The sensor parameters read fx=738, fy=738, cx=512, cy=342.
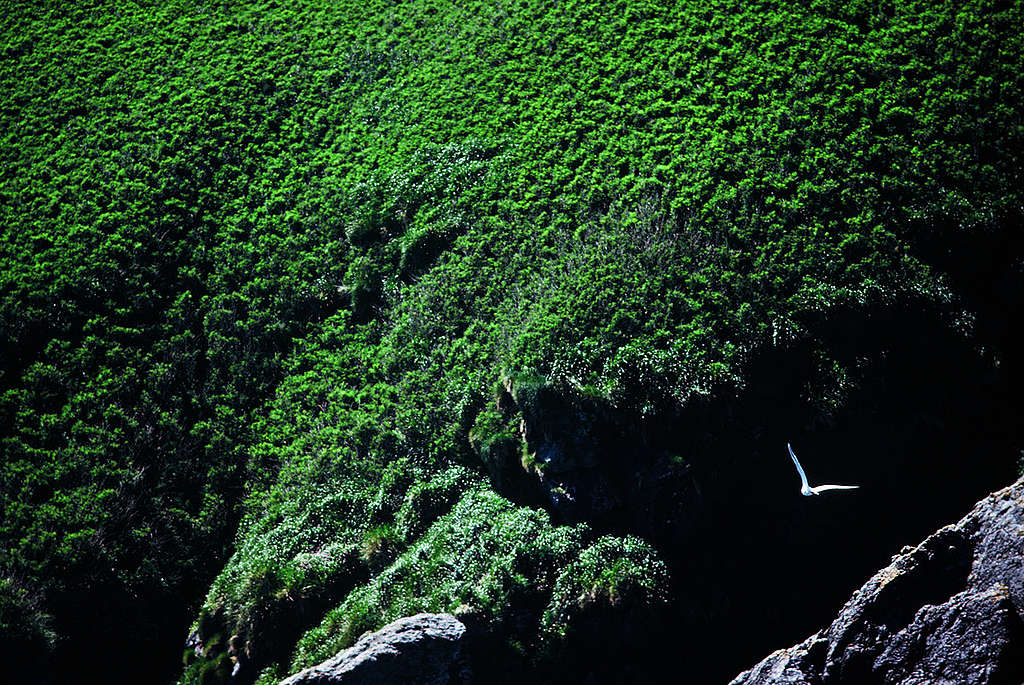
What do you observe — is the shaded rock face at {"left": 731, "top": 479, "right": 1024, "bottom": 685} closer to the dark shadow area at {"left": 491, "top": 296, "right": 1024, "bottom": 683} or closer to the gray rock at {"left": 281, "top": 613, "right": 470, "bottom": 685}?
the dark shadow area at {"left": 491, "top": 296, "right": 1024, "bottom": 683}

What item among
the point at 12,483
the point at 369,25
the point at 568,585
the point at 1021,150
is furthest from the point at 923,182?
the point at 12,483

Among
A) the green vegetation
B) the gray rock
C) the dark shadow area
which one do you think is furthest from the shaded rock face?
the gray rock

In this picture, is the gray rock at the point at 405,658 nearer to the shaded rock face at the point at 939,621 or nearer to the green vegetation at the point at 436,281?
the green vegetation at the point at 436,281

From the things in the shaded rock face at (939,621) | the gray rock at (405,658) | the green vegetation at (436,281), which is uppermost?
the green vegetation at (436,281)

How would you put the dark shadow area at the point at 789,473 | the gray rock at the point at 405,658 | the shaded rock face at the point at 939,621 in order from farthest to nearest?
the dark shadow area at the point at 789,473, the gray rock at the point at 405,658, the shaded rock face at the point at 939,621

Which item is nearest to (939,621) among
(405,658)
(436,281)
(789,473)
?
(789,473)

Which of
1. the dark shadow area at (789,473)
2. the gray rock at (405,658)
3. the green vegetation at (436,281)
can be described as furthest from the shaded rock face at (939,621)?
the gray rock at (405,658)

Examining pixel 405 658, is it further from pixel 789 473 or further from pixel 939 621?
pixel 939 621
